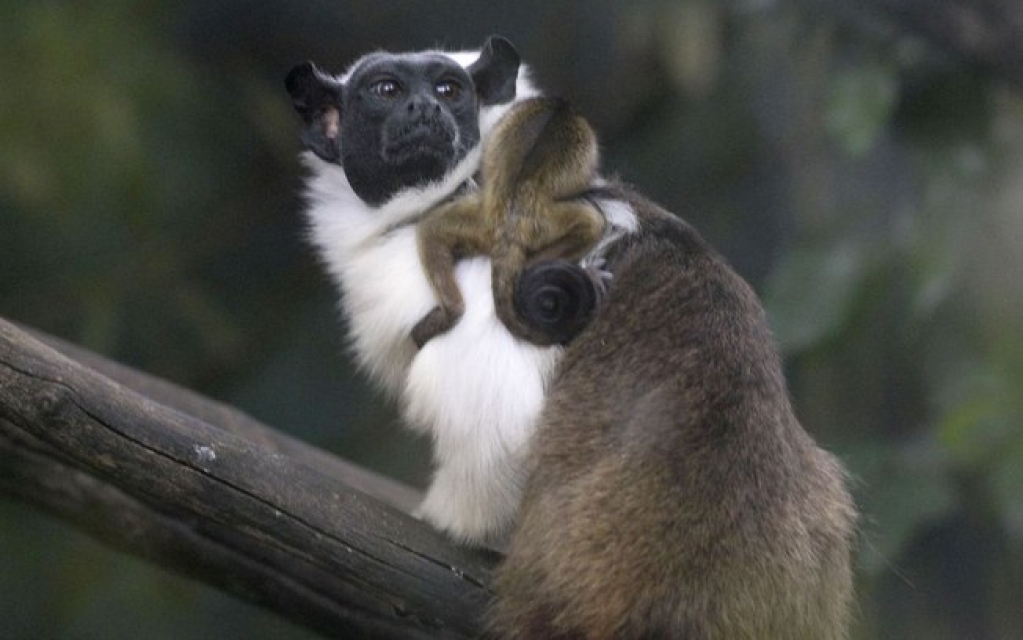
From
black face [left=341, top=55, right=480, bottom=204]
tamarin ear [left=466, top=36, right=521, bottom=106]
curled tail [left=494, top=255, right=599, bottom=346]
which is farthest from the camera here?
tamarin ear [left=466, top=36, right=521, bottom=106]

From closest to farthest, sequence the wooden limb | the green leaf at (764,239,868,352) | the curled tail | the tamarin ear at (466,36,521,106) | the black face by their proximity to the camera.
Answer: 1. the wooden limb
2. the curled tail
3. the black face
4. the tamarin ear at (466,36,521,106)
5. the green leaf at (764,239,868,352)

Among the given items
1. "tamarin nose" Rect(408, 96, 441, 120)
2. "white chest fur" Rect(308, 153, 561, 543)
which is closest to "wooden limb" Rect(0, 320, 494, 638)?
"white chest fur" Rect(308, 153, 561, 543)

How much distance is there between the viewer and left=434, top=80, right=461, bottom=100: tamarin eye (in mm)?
3006

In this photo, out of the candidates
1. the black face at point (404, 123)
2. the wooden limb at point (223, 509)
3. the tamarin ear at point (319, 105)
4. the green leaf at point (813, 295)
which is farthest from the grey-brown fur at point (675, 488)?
the green leaf at point (813, 295)

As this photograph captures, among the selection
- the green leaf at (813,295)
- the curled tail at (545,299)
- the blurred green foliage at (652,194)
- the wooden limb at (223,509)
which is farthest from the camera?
the blurred green foliage at (652,194)

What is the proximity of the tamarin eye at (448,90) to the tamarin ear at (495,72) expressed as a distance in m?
0.06

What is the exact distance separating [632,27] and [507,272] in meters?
3.19

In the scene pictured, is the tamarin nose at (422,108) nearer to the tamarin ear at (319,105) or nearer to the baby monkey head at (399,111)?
the baby monkey head at (399,111)

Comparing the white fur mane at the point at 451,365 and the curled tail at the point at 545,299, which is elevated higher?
the curled tail at the point at 545,299

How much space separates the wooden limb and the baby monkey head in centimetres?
59

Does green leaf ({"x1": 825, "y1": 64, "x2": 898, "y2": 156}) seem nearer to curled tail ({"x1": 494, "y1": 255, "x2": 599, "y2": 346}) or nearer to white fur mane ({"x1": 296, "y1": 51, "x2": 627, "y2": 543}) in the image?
white fur mane ({"x1": 296, "y1": 51, "x2": 627, "y2": 543})

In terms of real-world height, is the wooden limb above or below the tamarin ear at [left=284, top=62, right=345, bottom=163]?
below

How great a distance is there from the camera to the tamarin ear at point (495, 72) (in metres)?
3.07

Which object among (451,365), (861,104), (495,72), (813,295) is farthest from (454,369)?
(861,104)
